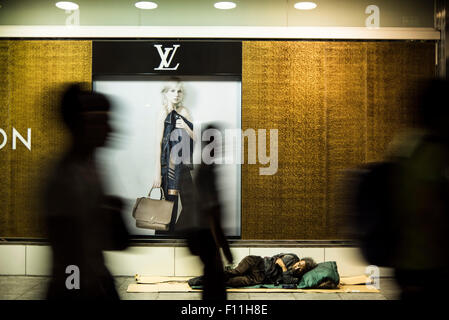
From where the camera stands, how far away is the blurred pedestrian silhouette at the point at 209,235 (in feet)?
11.2

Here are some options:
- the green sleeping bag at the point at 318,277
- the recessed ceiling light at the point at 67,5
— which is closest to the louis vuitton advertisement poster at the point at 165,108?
the recessed ceiling light at the point at 67,5

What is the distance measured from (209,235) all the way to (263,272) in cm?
213

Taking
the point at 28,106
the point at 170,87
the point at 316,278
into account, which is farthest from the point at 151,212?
the point at 28,106

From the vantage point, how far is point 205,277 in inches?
135

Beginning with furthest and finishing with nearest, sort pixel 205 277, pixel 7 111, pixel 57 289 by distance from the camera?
pixel 7 111
pixel 205 277
pixel 57 289

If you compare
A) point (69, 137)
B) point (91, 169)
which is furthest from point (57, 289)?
point (69, 137)


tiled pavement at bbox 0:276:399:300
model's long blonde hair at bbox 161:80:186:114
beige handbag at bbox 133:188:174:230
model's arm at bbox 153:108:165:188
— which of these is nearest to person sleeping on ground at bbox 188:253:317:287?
tiled pavement at bbox 0:276:399:300

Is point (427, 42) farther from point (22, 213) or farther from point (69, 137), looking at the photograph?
point (22, 213)

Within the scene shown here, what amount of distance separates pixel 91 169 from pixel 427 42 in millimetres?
4628

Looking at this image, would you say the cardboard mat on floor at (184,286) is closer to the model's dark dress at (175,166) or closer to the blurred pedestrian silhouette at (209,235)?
the model's dark dress at (175,166)

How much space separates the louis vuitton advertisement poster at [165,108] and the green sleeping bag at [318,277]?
989 mm

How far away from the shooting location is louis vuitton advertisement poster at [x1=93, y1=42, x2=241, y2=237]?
5477mm

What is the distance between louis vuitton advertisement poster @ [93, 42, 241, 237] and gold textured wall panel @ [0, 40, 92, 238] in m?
0.35
